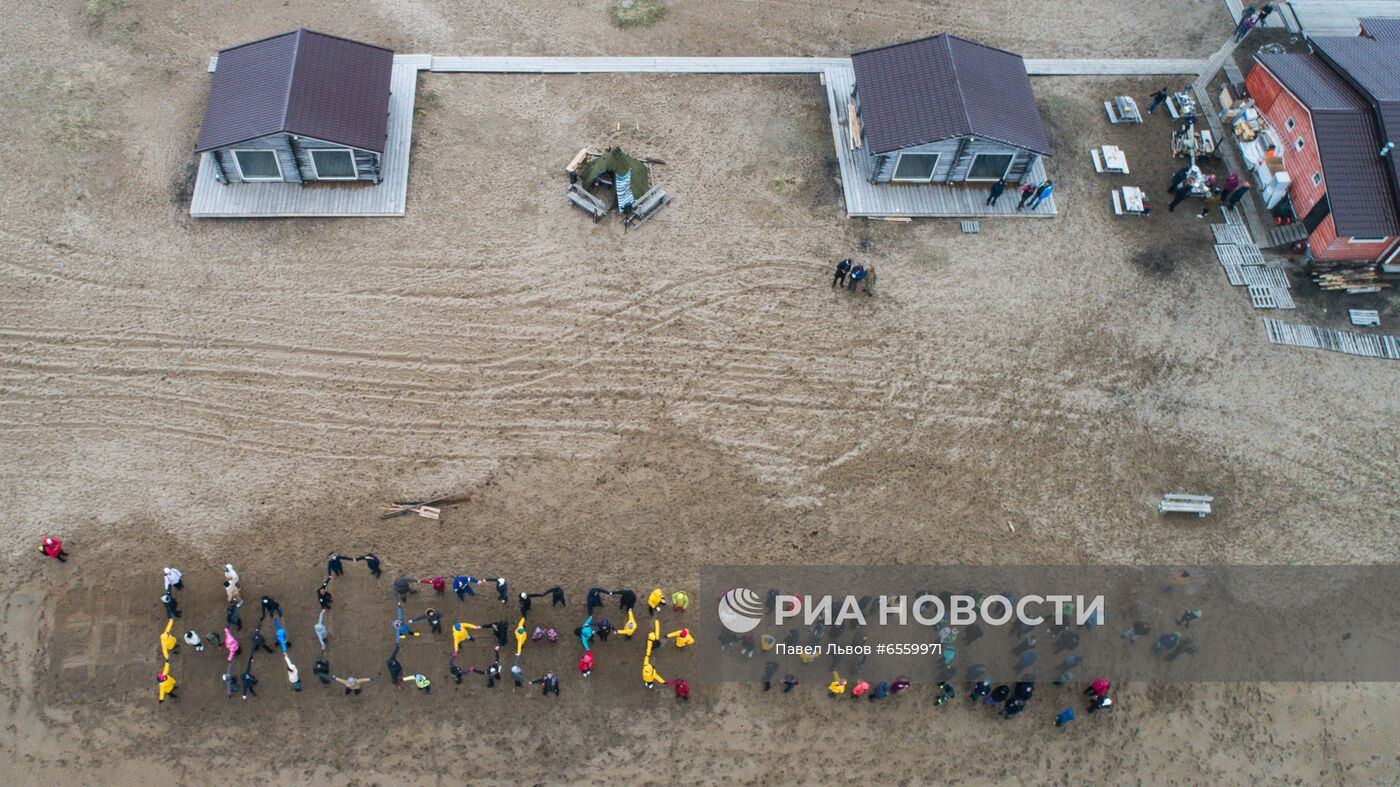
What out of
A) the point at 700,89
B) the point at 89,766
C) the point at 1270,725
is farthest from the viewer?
the point at 700,89

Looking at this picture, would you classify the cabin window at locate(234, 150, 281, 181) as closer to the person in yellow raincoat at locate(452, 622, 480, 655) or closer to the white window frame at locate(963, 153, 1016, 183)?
the person in yellow raincoat at locate(452, 622, 480, 655)

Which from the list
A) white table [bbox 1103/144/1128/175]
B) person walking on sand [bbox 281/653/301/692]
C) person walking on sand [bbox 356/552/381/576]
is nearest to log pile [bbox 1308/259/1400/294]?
white table [bbox 1103/144/1128/175]

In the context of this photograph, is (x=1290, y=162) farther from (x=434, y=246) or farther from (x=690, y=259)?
(x=434, y=246)

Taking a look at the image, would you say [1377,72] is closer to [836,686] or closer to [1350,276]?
[1350,276]

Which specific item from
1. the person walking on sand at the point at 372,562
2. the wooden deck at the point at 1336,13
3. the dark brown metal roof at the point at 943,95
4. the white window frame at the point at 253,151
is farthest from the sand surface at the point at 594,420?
the wooden deck at the point at 1336,13

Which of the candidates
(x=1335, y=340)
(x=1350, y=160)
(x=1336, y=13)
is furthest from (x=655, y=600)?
(x=1336, y=13)

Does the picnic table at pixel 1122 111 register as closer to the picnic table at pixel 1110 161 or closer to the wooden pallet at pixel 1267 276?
the picnic table at pixel 1110 161

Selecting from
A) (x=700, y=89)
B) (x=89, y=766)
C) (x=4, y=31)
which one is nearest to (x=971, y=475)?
(x=700, y=89)
